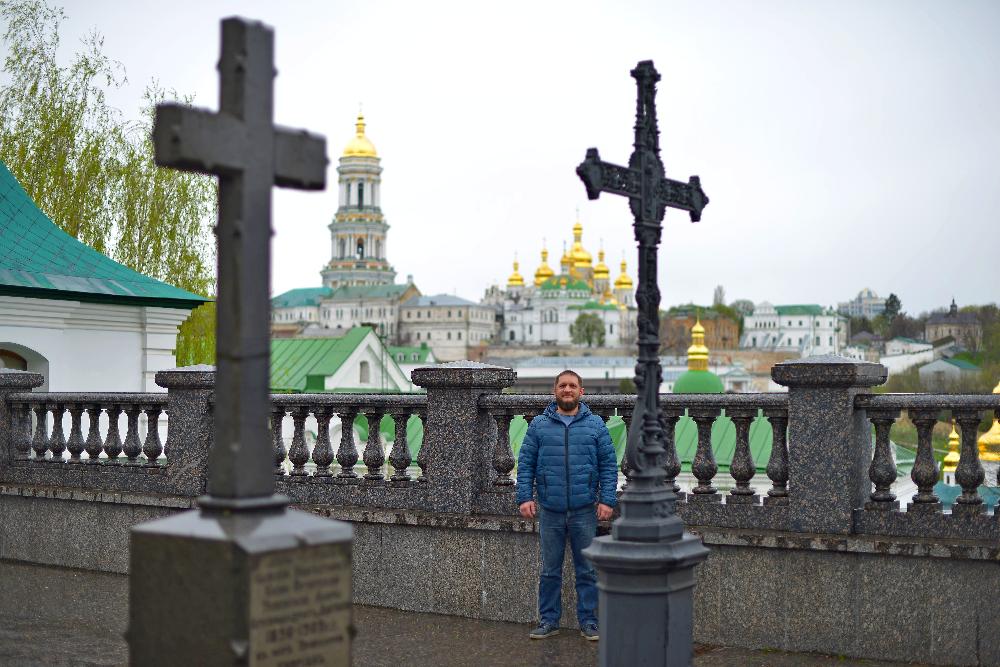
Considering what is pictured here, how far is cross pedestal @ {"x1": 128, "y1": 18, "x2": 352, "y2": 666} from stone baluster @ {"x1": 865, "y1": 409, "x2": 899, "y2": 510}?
4355mm

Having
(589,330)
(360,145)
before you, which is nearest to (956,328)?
(589,330)

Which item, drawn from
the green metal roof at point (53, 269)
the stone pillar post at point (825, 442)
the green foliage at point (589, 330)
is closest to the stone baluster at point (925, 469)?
the stone pillar post at point (825, 442)

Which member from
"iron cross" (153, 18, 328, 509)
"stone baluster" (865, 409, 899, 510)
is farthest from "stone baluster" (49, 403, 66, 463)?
"iron cross" (153, 18, 328, 509)

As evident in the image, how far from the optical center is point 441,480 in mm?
9352

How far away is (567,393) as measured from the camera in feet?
26.0

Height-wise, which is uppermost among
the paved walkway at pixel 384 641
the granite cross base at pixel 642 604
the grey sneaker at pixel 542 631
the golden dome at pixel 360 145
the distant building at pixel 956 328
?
the golden dome at pixel 360 145

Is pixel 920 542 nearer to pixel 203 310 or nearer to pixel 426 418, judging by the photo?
pixel 426 418

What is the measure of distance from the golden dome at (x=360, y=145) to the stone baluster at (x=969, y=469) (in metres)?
193

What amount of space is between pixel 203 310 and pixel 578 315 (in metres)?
168

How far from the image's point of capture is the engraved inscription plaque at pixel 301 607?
4363mm

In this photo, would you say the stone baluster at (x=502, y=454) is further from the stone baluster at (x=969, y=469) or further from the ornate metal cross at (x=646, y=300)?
the stone baluster at (x=969, y=469)

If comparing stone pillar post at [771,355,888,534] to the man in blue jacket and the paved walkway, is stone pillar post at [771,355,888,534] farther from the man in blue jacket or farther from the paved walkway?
the man in blue jacket

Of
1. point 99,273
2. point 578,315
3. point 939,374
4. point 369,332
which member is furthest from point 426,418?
point 578,315

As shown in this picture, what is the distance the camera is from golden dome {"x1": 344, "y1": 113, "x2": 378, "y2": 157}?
19750 centimetres
